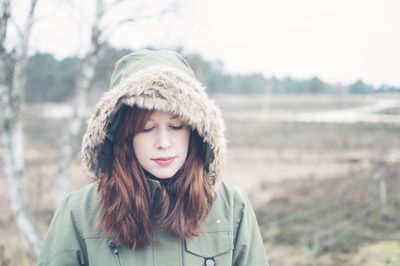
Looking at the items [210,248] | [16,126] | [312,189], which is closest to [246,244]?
[210,248]

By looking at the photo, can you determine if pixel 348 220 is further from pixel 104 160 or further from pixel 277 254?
pixel 104 160

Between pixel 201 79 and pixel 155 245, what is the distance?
19.2 metres

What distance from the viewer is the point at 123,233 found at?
5.44 ft

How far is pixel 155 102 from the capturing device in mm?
1628

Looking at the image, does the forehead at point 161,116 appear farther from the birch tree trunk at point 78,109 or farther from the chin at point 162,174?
the birch tree trunk at point 78,109

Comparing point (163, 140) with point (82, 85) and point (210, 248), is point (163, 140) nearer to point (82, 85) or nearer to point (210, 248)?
point (210, 248)

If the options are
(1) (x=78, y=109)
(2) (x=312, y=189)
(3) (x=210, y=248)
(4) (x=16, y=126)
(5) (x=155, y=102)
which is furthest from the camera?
(2) (x=312, y=189)

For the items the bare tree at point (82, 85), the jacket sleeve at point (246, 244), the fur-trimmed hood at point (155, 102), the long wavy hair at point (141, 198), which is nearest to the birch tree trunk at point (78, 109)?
the bare tree at point (82, 85)

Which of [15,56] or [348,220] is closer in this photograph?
[15,56]

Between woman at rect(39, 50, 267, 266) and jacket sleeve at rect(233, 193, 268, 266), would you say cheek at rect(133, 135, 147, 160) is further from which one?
jacket sleeve at rect(233, 193, 268, 266)

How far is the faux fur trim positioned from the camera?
5.42ft

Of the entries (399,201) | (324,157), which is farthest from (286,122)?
(399,201)

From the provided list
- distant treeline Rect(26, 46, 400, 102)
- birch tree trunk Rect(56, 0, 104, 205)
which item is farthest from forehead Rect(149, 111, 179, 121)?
distant treeline Rect(26, 46, 400, 102)

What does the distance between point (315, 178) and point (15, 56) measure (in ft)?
30.0
